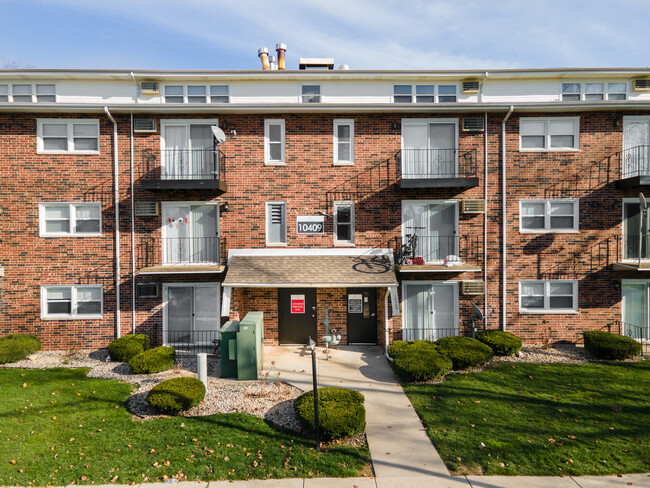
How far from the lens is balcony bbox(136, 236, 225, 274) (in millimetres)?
12602

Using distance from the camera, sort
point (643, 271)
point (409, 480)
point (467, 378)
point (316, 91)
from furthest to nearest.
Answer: point (316, 91)
point (643, 271)
point (467, 378)
point (409, 480)

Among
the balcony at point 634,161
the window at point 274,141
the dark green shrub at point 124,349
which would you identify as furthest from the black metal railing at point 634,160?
the dark green shrub at point 124,349

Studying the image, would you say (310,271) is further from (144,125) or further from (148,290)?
(144,125)

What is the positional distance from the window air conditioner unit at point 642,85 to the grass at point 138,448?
16210 millimetres

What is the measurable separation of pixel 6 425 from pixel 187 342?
559 centimetres

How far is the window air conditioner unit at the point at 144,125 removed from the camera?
1257 centimetres

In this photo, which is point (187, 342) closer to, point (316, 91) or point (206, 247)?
point (206, 247)

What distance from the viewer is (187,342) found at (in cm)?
1271

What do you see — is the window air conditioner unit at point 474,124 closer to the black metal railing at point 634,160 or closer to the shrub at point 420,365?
the black metal railing at point 634,160

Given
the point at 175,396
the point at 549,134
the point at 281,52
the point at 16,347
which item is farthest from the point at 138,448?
the point at 549,134

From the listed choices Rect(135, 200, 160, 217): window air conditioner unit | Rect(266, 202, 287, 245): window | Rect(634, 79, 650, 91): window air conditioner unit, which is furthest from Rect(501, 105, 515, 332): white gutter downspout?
Rect(135, 200, 160, 217): window air conditioner unit

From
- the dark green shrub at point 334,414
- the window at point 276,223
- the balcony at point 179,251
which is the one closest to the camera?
the dark green shrub at point 334,414

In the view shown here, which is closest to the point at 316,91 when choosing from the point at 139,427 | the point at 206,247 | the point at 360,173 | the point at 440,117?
the point at 360,173

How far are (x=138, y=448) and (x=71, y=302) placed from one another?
821 centimetres
